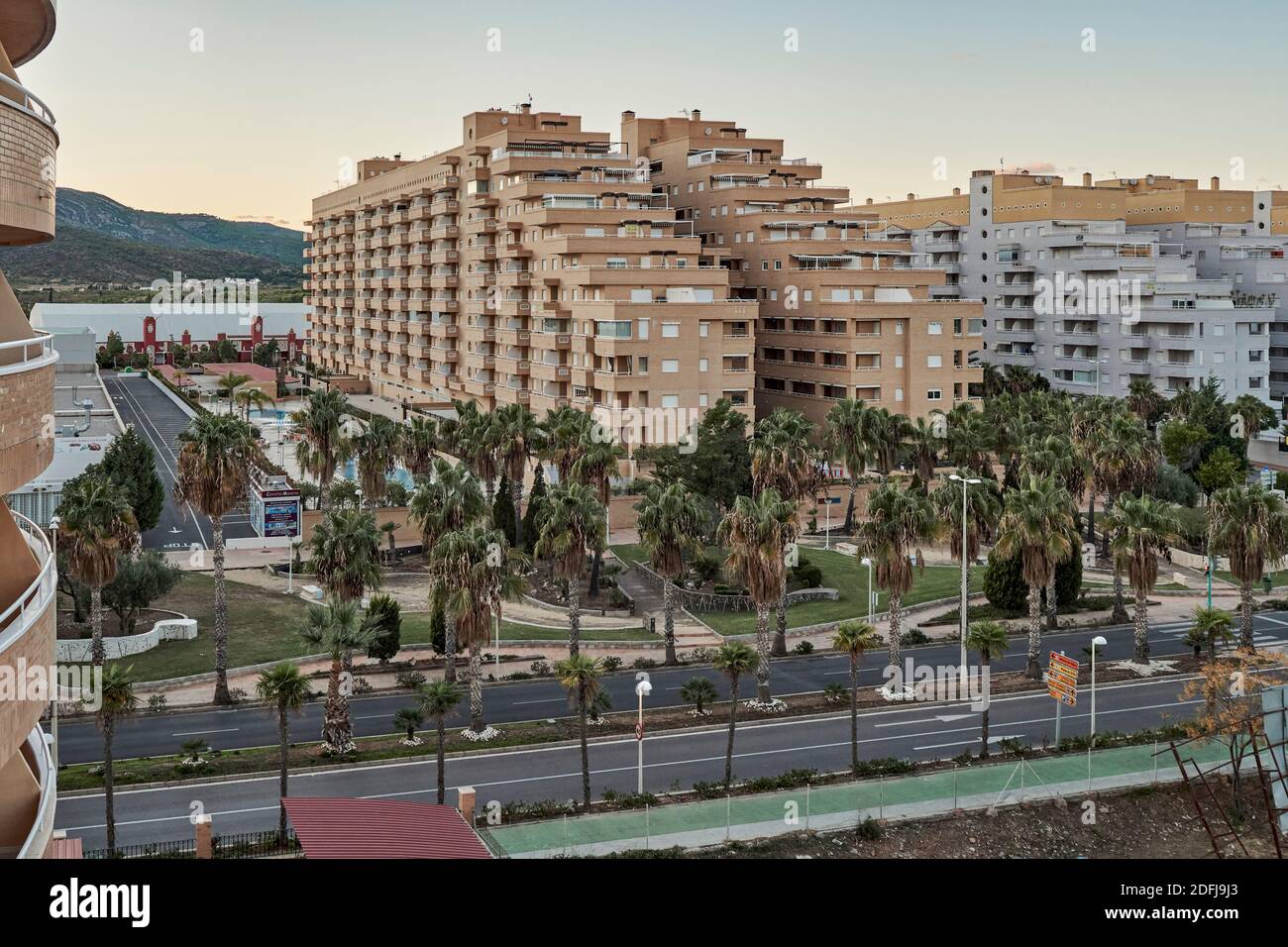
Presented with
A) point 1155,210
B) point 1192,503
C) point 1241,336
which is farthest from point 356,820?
point 1155,210

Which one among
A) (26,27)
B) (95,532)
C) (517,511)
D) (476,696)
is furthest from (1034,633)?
(26,27)

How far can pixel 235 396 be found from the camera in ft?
362

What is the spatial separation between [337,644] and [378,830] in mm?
10041

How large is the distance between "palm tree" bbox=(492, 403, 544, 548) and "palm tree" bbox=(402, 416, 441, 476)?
4.72m

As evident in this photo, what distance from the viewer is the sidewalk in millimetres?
29125

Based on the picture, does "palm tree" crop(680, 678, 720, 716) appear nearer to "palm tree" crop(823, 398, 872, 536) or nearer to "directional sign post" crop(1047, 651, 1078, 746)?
"directional sign post" crop(1047, 651, 1078, 746)

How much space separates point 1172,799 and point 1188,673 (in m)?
13.9

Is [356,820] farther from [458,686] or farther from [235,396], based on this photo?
[235,396]

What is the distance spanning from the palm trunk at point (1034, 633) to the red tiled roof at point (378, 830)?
25.2 meters

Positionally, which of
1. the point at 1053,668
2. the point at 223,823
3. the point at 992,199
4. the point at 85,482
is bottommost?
the point at 223,823

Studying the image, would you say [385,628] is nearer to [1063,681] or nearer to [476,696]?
[476,696]

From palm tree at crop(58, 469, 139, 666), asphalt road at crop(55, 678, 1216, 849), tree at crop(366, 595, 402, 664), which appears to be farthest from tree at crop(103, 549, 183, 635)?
asphalt road at crop(55, 678, 1216, 849)

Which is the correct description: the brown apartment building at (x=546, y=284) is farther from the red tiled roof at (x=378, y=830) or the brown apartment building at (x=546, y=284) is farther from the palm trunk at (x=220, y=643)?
the red tiled roof at (x=378, y=830)

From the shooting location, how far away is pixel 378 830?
2628 cm
